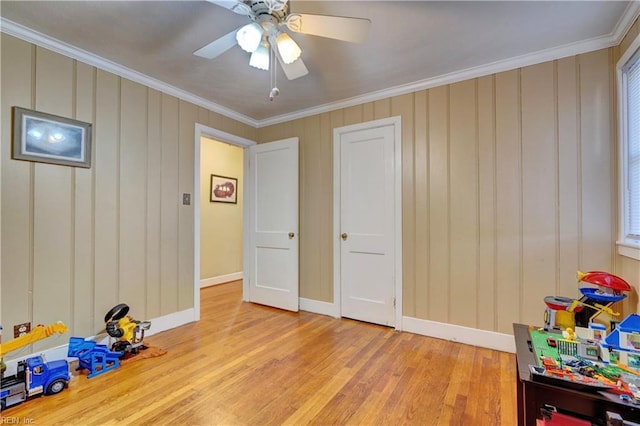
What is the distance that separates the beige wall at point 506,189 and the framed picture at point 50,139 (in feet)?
8.74

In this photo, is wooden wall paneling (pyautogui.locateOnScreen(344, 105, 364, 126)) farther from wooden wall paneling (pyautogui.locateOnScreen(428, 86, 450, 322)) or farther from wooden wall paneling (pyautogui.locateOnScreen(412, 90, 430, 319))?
wooden wall paneling (pyautogui.locateOnScreen(428, 86, 450, 322))

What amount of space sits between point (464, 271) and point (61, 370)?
3159mm

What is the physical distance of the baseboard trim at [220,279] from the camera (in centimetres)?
474

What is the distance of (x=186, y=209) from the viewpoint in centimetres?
314

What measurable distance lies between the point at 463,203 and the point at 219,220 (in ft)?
13.1

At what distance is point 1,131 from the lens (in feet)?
6.46

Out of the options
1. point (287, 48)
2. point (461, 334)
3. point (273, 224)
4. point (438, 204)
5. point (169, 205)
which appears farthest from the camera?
point (273, 224)

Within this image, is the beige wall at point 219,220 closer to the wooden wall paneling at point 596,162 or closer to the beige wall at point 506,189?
the beige wall at point 506,189

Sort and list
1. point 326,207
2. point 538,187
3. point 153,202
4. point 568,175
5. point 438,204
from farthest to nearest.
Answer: point 326,207
point 153,202
point 438,204
point 538,187
point 568,175

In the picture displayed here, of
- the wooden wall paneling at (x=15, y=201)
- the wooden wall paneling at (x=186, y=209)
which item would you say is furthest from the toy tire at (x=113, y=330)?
the wooden wall paneling at (x=186, y=209)

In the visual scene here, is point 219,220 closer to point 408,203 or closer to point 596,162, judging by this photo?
point 408,203

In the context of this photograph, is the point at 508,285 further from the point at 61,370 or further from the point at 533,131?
the point at 61,370

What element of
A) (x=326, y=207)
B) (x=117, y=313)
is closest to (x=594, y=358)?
(x=326, y=207)

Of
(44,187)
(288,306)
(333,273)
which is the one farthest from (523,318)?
(44,187)
